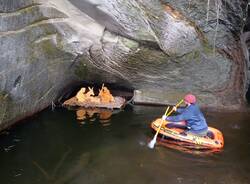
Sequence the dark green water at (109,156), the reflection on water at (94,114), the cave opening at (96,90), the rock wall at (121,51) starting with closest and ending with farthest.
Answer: the dark green water at (109,156), the rock wall at (121,51), the reflection on water at (94,114), the cave opening at (96,90)

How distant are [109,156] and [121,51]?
440 centimetres

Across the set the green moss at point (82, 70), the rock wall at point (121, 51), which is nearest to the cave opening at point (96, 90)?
the rock wall at point (121, 51)

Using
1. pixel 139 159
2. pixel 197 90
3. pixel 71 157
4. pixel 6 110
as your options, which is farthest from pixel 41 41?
pixel 197 90

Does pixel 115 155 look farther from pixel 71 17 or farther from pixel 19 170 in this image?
pixel 71 17

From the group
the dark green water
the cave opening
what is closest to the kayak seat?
the dark green water

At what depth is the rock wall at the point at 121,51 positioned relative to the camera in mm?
12758

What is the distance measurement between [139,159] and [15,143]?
149 inches

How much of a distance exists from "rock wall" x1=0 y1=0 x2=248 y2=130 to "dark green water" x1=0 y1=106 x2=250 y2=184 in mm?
1193

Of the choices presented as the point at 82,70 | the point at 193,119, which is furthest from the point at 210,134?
the point at 82,70

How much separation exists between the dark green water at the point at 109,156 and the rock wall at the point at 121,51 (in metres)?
1.19

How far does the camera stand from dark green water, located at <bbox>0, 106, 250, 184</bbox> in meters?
10.7

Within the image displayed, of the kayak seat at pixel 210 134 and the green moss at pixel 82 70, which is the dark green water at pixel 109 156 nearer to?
the kayak seat at pixel 210 134

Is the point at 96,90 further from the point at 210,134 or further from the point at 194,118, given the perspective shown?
the point at 210,134

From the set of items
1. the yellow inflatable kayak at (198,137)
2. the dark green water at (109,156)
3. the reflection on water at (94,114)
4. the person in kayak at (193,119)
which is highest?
the person in kayak at (193,119)
